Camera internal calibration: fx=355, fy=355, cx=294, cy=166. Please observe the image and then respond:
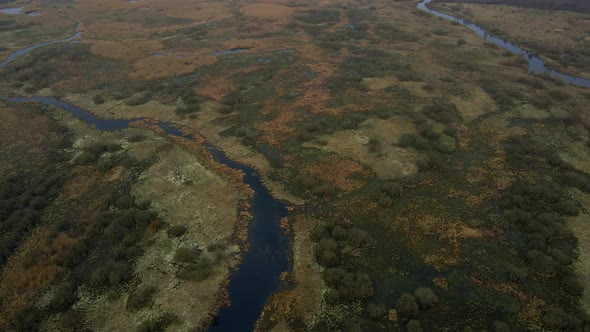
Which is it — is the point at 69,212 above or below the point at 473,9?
below

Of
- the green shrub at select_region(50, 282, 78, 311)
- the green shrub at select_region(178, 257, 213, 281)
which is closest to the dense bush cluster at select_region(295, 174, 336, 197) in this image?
the green shrub at select_region(178, 257, 213, 281)

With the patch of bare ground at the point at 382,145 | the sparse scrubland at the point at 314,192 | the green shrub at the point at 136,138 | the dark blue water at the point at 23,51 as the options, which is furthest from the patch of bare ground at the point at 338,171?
the dark blue water at the point at 23,51

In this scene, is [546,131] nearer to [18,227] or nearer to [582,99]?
[582,99]

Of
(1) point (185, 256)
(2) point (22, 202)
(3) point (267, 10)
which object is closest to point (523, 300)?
(1) point (185, 256)

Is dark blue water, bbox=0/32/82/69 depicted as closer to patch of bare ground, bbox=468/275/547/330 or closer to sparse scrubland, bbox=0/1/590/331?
sparse scrubland, bbox=0/1/590/331

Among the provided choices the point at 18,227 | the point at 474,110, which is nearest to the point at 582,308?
the point at 474,110
